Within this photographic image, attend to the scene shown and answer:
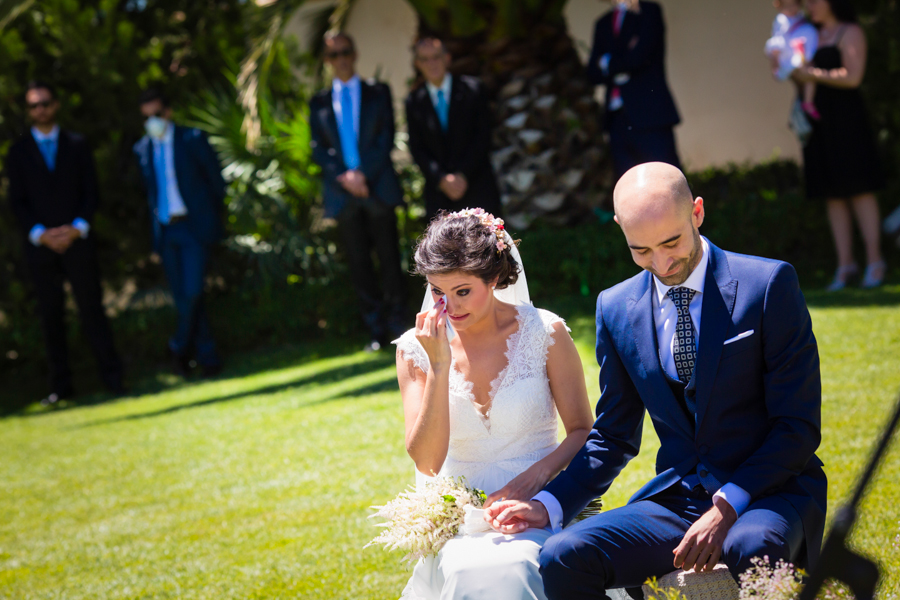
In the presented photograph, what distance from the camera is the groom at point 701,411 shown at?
2.41 m

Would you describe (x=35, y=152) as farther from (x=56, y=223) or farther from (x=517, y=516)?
(x=517, y=516)

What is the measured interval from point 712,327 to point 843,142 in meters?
5.86

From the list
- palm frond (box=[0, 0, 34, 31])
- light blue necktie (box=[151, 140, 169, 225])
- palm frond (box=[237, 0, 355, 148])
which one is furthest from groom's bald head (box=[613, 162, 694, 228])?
palm frond (box=[0, 0, 34, 31])

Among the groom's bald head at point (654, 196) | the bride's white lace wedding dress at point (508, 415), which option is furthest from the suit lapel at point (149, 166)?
the groom's bald head at point (654, 196)

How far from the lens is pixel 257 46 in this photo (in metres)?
9.38

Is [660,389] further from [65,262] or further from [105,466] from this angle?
[65,262]

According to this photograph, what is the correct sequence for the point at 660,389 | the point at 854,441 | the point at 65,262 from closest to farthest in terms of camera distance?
the point at 660,389
the point at 854,441
the point at 65,262

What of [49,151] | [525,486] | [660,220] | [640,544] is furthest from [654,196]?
[49,151]

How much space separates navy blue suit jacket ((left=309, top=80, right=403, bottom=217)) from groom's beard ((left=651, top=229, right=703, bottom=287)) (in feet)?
19.5

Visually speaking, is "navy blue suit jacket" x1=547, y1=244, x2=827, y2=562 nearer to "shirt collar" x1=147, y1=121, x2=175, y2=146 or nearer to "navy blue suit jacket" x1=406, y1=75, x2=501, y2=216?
"navy blue suit jacket" x1=406, y1=75, x2=501, y2=216

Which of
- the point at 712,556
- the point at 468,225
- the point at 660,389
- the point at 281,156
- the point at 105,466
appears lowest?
the point at 105,466

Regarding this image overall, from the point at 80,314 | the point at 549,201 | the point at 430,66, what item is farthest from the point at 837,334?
the point at 80,314

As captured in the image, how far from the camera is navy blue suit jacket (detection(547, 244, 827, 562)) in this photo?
8.00ft

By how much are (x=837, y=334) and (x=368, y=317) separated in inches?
173
